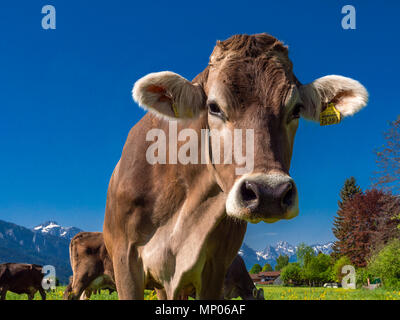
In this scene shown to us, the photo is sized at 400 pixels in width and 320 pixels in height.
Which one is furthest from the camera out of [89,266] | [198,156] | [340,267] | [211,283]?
[340,267]

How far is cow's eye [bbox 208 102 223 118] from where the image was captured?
12.1ft

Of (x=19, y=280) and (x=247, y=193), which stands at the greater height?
(x=19, y=280)

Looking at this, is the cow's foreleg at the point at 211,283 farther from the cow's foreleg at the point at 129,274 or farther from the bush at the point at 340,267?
the bush at the point at 340,267

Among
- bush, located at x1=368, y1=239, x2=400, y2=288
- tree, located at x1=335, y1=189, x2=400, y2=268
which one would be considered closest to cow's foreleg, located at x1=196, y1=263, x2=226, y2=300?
bush, located at x1=368, y1=239, x2=400, y2=288

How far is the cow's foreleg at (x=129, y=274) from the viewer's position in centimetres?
439

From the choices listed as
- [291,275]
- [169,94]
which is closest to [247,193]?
[169,94]

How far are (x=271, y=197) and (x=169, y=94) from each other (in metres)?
1.72

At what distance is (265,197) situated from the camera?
2977 mm

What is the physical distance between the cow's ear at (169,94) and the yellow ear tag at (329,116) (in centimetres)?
130

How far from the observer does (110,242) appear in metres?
5.05

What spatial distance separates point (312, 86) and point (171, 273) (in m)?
2.44

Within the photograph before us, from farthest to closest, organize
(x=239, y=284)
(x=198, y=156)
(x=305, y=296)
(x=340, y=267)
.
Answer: (x=340, y=267), (x=239, y=284), (x=305, y=296), (x=198, y=156)

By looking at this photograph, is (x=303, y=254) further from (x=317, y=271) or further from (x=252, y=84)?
(x=252, y=84)

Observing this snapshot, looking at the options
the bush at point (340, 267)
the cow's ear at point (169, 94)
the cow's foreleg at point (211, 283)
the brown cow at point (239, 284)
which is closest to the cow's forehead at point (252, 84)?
the cow's ear at point (169, 94)
